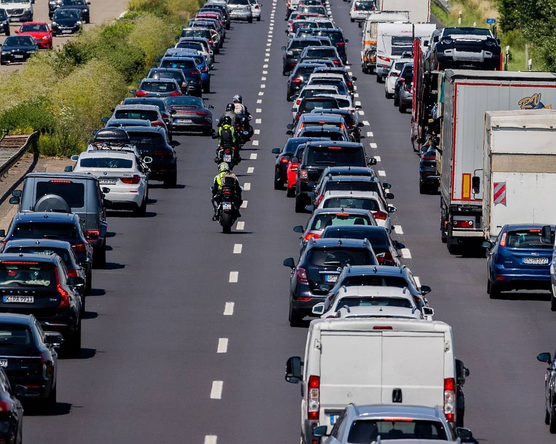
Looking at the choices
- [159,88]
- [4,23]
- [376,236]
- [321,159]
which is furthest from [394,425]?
[4,23]

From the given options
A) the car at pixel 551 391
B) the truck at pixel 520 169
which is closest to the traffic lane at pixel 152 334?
the car at pixel 551 391

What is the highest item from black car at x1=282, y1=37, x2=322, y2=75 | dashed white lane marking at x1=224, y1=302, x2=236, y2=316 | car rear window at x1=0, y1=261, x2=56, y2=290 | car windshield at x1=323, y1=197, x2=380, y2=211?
car rear window at x1=0, y1=261, x2=56, y2=290

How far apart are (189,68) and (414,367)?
175 ft

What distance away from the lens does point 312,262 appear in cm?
2908

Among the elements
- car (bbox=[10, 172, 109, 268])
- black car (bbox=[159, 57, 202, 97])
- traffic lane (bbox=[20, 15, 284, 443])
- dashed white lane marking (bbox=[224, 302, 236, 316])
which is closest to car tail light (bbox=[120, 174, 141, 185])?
traffic lane (bbox=[20, 15, 284, 443])

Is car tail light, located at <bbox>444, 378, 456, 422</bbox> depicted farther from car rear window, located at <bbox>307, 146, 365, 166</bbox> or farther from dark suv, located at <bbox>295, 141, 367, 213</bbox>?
car rear window, located at <bbox>307, 146, 365, 166</bbox>

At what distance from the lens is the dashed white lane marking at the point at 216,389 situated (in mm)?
23938

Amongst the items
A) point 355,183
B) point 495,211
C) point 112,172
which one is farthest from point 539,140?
point 112,172

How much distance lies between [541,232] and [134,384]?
10.6 m

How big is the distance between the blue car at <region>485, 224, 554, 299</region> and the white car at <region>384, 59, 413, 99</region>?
3775cm

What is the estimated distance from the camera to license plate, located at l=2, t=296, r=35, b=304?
86.0 feet

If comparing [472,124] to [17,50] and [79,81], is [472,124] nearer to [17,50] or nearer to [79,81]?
[79,81]

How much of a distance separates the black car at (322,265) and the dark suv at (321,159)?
15.2m

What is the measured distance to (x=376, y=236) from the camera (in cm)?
3142
